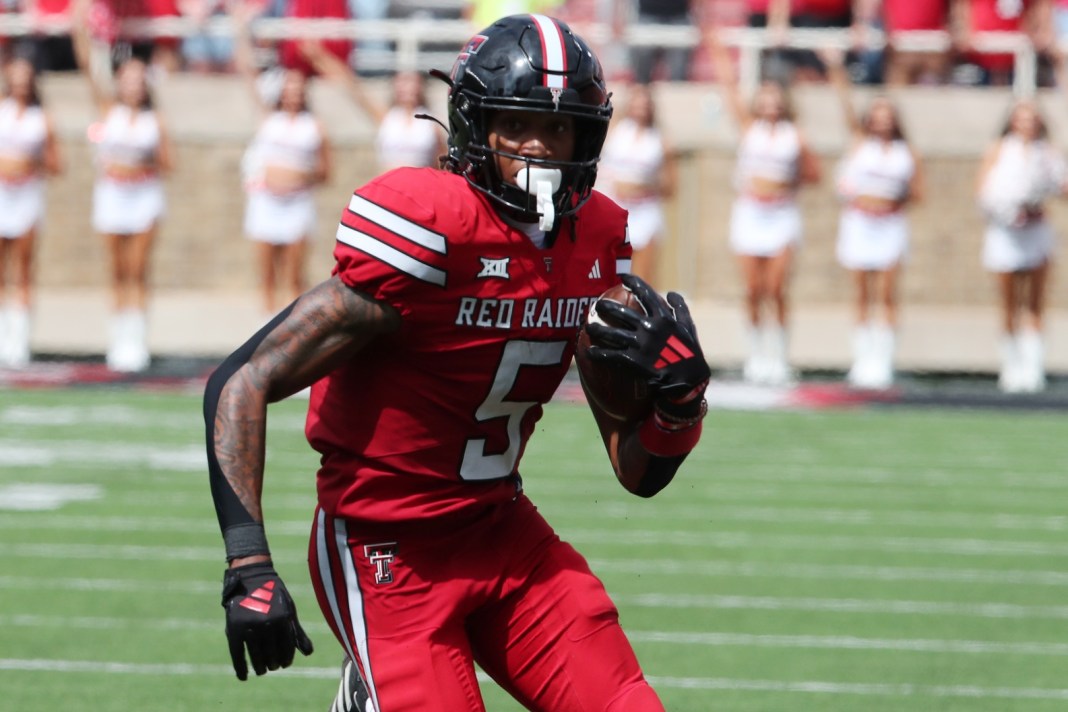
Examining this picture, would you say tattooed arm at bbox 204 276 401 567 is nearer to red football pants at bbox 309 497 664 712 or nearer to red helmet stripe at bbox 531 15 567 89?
red football pants at bbox 309 497 664 712

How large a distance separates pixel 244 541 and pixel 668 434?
73 cm

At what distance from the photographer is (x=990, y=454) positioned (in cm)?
921

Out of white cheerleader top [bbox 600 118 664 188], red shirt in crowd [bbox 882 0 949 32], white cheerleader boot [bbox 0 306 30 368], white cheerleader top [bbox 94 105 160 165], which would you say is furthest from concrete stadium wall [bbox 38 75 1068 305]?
white cheerleader boot [bbox 0 306 30 368]

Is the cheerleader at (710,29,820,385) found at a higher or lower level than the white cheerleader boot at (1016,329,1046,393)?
higher

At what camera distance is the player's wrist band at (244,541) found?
2.97m

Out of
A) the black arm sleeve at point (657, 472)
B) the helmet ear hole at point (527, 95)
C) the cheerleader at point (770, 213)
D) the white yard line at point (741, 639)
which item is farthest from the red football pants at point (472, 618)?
the cheerleader at point (770, 213)

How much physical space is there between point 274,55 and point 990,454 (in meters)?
7.72

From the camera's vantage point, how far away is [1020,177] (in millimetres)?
11164

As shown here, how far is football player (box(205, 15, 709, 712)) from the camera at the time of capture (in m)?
3.07

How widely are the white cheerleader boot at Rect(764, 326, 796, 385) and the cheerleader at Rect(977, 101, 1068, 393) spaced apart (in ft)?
4.28

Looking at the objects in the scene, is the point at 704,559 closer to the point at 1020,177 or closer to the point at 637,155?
the point at 1020,177

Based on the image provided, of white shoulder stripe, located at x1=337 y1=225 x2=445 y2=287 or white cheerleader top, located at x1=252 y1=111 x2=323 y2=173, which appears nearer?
white shoulder stripe, located at x1=337 y1=225 x2=445 y2=287

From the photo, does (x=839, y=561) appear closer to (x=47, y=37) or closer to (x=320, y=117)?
(x=320, y=117)

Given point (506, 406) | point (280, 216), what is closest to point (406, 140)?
point (280, 216)
